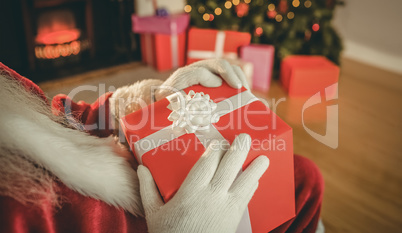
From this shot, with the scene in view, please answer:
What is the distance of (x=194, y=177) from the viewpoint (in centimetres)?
59

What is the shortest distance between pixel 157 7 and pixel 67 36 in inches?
27.2

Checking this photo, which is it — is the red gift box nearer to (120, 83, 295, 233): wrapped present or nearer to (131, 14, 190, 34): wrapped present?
(131, 14, 190, 34): wrapped present

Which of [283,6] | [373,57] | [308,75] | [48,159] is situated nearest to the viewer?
[48,159]

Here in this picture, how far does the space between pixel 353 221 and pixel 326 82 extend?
1.01 meters

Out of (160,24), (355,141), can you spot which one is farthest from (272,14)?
(355,141)

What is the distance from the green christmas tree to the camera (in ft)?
6.83

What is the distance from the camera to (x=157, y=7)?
2379mm

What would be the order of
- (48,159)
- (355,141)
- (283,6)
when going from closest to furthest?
(48,159), (355,141), (283,6)

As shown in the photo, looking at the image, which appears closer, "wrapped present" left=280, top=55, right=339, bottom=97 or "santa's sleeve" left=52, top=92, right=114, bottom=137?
"santa's sleeve" left=52, top=92, right=114, bottom=137

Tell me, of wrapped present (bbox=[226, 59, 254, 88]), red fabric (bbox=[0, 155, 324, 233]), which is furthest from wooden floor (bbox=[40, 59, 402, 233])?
red fabric (bbox=[0, 155, 324, 233])

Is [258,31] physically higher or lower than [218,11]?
lower

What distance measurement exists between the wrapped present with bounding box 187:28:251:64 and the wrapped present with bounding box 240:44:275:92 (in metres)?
0.07

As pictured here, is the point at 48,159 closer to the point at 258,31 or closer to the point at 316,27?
the point at 258,31

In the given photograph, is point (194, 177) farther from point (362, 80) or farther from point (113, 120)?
point (362, 80)
